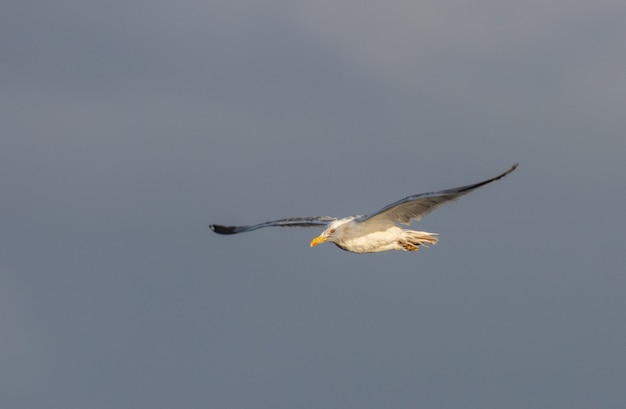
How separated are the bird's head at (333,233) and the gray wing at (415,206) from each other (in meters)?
0.66

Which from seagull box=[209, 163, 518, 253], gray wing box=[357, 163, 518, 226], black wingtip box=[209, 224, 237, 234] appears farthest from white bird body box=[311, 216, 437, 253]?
black wingtip box=[209, 224, 237, 234]

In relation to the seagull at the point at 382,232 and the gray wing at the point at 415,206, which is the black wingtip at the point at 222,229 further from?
the gray wing at the point at 415,206

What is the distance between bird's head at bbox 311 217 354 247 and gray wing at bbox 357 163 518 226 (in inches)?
25.8

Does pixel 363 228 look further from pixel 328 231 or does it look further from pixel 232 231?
pixel 232 231

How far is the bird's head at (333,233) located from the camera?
33.1 meters

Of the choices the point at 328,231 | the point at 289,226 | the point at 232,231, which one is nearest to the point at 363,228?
the point at 328,231

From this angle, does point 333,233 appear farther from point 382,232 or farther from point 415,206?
point 415,206

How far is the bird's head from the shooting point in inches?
1304

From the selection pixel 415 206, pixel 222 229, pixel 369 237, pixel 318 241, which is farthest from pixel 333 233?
pixel 222 229

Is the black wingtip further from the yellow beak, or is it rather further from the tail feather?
the tail feather

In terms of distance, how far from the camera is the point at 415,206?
3111 centimetres

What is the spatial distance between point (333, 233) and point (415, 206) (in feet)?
10.4

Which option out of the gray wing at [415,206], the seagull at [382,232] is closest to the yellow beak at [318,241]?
the seagull at [382,232]

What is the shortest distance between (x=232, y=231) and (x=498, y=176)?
13728mm
